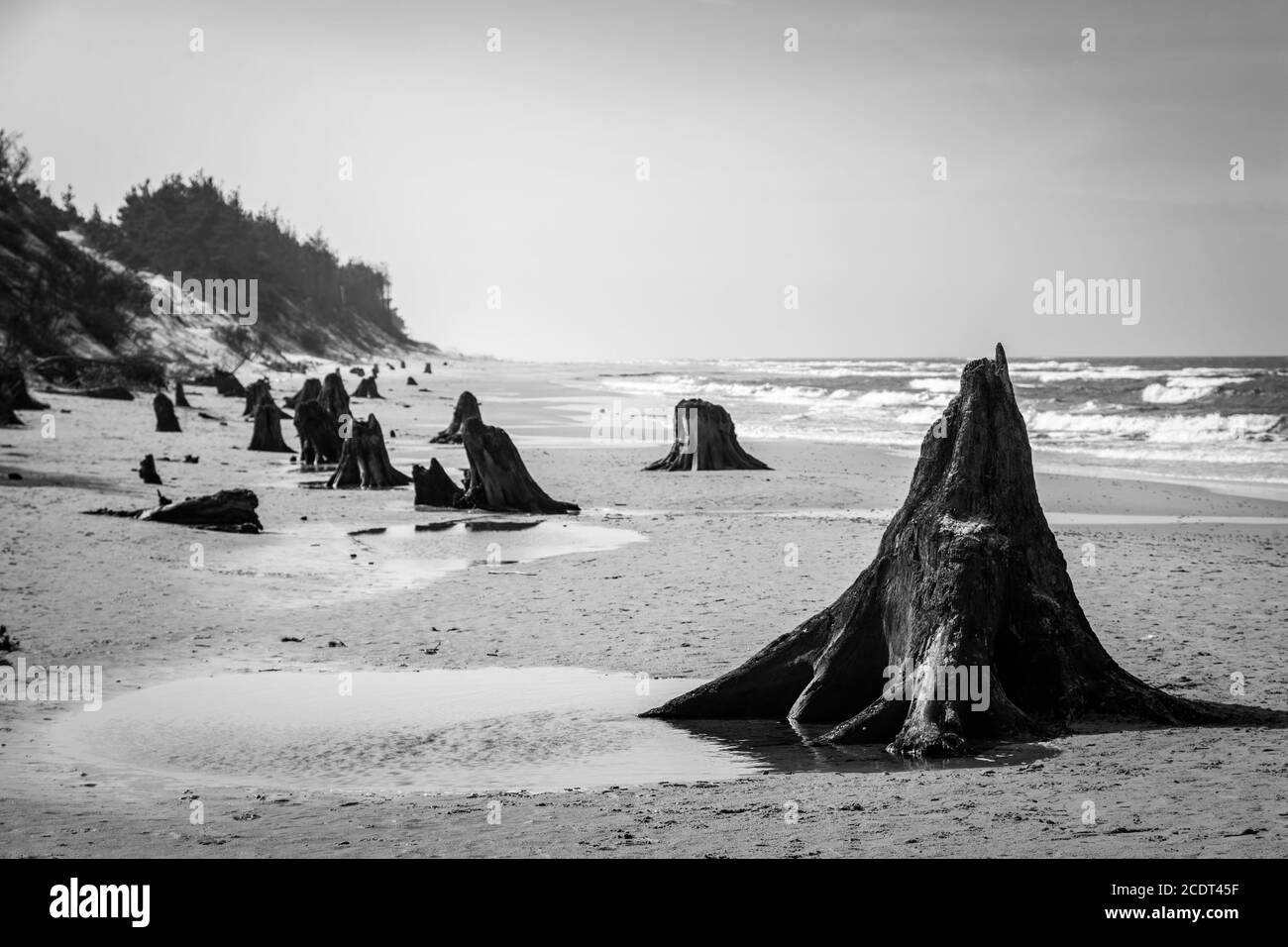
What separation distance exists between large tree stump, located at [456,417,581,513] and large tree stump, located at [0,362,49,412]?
44.8 feet

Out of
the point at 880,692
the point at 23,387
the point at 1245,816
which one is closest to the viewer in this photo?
the point at 1245,816

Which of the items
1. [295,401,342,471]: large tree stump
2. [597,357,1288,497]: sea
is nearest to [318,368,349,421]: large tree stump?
[295,401,342,471]: large tree stump

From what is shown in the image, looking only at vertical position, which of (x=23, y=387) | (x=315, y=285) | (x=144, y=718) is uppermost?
(x=315, y=285)

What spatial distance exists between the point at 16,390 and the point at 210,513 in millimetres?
16891

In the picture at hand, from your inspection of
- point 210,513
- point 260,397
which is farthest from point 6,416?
point 210,513

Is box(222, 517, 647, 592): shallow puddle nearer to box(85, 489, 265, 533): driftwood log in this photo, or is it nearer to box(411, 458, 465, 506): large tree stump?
box(85, 489, 265, 533): driftwood log

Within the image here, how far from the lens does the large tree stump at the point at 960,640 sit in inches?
296

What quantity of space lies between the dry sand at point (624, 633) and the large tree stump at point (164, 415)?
184 inches

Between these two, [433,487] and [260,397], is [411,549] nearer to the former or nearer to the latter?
[433,487]

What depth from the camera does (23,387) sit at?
31.2 metres

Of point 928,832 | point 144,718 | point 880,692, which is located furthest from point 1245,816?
point 144,718

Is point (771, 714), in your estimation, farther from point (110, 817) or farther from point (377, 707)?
point (110, 817)

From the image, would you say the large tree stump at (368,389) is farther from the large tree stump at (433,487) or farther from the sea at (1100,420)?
the large tree stump at (433,487)

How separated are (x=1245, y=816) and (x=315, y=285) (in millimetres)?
137513
